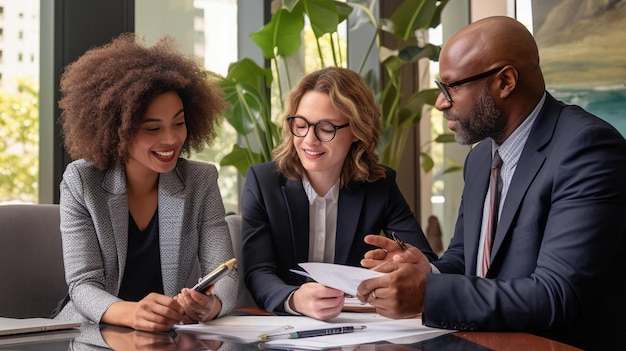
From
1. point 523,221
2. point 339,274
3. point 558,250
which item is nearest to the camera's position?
point 339,274

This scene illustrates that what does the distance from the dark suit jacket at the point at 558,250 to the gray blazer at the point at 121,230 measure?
0.65 m

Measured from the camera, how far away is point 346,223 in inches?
98.9

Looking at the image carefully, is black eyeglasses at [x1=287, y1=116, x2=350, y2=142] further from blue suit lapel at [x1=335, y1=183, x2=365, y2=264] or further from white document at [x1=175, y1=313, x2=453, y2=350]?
white document at [x1=175, y1=313, x2=453, y2=350]

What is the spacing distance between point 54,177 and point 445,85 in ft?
6.05

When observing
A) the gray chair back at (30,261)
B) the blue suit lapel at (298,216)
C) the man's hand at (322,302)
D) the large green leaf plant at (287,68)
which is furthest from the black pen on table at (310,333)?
the large green leaf plant at (287,68)

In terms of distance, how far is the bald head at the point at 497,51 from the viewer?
2.01 meters

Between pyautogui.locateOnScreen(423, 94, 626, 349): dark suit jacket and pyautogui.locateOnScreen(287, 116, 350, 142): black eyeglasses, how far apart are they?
742 millimetres

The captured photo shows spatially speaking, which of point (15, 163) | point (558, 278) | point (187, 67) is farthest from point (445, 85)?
point (15, 163)

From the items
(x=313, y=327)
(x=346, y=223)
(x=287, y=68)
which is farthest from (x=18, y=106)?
(x=313, y=327)

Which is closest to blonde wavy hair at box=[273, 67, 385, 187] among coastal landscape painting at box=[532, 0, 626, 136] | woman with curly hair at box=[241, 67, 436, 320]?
woman with curly hair at box=[241, 67, 436, 320]

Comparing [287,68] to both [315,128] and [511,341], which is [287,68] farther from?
[511,341]

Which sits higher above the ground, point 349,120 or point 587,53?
point 587,53

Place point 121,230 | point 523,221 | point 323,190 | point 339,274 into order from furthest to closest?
point 323,190 → point 121,230 → point 523,221 → point 339,274

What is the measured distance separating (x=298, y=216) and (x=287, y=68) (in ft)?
5.02
